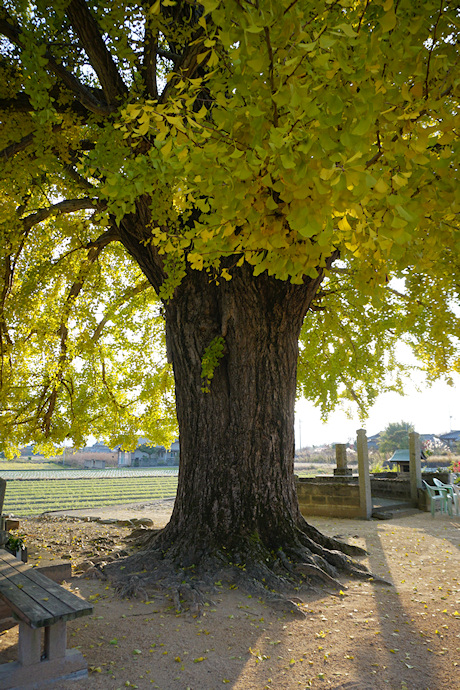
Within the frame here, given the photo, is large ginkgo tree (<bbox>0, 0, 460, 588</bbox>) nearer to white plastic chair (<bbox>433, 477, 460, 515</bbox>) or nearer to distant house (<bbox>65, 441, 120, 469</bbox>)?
white plastic chair (<bbox>433, 477, 460, 515</bbox>)

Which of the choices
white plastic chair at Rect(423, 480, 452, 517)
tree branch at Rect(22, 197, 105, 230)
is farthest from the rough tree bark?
white plastic chair at Rect(423, 480, 452, 517)

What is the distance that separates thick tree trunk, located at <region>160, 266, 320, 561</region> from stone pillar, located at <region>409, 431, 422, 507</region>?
6.87 metres

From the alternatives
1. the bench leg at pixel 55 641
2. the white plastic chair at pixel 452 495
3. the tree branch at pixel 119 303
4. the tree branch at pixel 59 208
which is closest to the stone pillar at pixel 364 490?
the white plastic chair at pixel 452 495

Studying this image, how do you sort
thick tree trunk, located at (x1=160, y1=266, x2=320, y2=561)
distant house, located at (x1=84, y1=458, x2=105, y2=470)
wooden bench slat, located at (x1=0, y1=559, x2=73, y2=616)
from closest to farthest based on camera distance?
wooden bench slat, located at (x1=0, y1=559, x2=73, y2=616)
thick tree trunk, located at (x1=160, y1=266, x2=320, y2=561)
distant house, located at (x1=84, y1=458, x2=105, y2=470)

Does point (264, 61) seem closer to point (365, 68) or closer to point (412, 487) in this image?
point (365, 68)

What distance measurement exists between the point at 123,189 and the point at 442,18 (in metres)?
2.33

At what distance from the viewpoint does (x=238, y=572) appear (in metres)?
4.76

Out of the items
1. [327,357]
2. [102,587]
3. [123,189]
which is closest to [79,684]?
[102,587]

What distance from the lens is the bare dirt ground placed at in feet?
10.0

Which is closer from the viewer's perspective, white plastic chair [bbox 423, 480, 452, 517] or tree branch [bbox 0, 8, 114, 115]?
tree branch [bbox 0, 8, 114, 115]

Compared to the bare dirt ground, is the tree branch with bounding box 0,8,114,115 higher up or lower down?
higher up

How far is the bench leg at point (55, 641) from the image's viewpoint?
2.97m

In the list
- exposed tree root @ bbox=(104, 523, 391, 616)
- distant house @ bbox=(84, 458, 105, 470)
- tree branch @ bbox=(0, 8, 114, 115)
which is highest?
tree branch @ bbox=(0, 8, 114, 115)

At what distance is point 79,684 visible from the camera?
2930 millimetres
